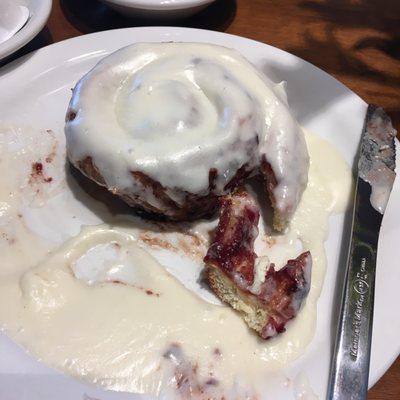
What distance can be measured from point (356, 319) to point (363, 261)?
6.1 inches

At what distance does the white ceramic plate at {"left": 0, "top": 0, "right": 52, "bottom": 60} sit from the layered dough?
33 centimetres

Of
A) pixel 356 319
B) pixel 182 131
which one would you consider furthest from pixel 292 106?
pixel 356 319

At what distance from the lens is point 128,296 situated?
46.4 inches

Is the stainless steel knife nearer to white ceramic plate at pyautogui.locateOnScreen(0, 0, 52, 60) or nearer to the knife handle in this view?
the knife handle

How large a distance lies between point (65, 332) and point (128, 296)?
158mm

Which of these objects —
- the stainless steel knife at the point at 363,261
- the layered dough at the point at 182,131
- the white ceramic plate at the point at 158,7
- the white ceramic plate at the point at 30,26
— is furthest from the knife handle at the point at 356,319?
the white ceramic plate at the point at 30,26

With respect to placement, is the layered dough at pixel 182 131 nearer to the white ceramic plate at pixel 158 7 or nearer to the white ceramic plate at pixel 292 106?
the white ceramic plate at pixel 292 106

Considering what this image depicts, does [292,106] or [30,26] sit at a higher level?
[30,26]

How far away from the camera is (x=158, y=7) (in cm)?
172

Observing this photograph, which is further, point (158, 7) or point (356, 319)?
point (158, 7)

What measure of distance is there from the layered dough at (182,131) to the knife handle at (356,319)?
19cm

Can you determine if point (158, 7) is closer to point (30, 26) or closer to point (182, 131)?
point (30, 26)

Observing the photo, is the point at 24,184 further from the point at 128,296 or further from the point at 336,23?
the point at 336,23

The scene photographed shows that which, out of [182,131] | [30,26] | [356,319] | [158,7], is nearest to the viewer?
[356,319]
